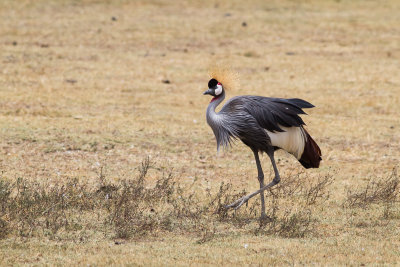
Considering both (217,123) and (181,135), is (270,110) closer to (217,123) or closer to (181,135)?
(217,123)

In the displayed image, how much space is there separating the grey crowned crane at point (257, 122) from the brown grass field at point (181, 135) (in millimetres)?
842

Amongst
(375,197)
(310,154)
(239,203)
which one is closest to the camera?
(239,203)

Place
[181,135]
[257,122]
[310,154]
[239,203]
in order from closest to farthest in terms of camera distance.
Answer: [257,122]
[239,203]
[310,154]
[181,135]

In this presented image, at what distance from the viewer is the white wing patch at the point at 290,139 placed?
821 cm

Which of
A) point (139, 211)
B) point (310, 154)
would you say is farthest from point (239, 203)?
point (139, 211)

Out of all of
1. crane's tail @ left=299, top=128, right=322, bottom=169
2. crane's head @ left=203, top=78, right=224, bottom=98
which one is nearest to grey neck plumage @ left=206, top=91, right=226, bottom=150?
crane's head @ left=203, top=78, right=224, bottom=98

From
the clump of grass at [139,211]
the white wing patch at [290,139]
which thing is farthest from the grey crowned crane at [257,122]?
the clump of grass at [139,211]

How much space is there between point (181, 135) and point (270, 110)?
5.02 meters

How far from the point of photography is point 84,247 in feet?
22.6

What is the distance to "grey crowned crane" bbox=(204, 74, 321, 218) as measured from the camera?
802 centimetres

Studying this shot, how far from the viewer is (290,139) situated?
27.3 ft

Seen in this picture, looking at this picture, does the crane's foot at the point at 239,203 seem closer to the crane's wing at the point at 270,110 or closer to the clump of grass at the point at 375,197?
the crane's wing at the point at 270,110

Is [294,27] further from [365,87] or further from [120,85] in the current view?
[120,85]

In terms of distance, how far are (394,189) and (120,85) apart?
9657 millimetres
